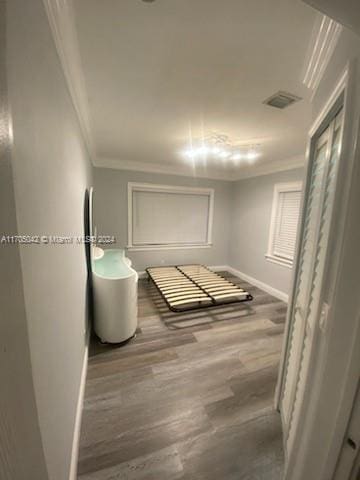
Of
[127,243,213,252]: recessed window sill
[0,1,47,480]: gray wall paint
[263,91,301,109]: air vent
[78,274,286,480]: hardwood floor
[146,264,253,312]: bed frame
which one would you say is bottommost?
[78,274,286,480]: hardwood floor

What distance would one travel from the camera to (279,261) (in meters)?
3.51

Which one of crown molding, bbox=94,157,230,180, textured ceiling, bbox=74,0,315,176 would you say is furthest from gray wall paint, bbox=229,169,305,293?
textured ceiling, bbox=74,0,315,176

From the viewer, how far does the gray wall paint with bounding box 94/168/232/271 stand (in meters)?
3.73

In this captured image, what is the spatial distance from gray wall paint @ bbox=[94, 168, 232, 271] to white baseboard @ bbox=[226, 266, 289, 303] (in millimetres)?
430

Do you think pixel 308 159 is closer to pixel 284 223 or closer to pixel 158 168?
pixel 284 223

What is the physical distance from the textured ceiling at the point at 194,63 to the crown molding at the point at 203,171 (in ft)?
3.87

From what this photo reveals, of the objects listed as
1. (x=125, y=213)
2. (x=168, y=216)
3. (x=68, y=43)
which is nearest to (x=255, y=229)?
(x=168, y=216)

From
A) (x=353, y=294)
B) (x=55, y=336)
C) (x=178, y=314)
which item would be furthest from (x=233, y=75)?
(x=178, y=314)

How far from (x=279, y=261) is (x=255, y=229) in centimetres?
87

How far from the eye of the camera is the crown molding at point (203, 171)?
10.9 feet

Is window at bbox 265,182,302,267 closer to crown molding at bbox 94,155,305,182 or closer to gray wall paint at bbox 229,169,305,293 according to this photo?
gray wall paint at bbox 229,169,305,293

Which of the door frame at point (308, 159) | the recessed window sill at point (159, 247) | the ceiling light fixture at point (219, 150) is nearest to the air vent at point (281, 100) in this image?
the door frame at point (308, 159)

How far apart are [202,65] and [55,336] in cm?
173

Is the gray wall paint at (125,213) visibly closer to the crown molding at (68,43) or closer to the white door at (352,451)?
the crown molding at (68,43)
